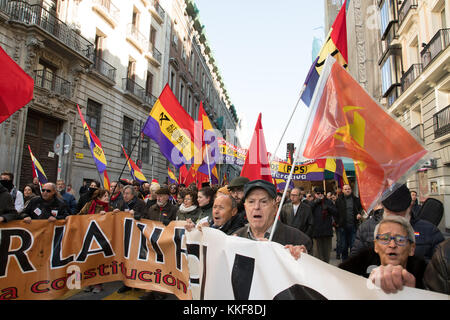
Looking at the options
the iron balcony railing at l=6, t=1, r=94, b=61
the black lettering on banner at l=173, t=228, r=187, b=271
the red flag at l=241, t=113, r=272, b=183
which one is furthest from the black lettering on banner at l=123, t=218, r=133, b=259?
the iron balcony railing at l=6, t=1, r=94, b=61

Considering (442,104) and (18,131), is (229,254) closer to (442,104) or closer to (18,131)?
(18,131)

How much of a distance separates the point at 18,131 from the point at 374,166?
13.3m

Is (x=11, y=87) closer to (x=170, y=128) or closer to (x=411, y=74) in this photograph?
(x=170, y=128)

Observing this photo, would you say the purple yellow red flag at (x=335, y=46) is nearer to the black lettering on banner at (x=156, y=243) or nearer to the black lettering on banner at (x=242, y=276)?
the black lettering on banner at (x=156, y=243)

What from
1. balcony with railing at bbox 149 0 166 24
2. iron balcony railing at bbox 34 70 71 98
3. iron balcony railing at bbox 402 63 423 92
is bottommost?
iron balcony railing at bbox 34 70 71 98

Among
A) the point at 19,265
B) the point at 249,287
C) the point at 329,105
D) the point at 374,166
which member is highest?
the point at 329,105

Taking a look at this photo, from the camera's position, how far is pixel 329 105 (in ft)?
8.28

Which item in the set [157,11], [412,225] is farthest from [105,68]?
[412,225]

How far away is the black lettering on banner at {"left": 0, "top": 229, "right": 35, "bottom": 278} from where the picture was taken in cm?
338

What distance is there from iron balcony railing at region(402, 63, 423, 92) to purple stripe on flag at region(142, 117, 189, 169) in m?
14.3

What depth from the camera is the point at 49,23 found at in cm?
1354

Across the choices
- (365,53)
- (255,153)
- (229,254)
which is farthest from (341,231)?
(365,53)

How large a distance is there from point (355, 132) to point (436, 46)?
14.4 m

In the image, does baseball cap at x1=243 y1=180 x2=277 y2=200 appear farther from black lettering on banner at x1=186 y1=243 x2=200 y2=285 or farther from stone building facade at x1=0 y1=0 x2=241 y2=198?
stone building facade at x1=0 y1=0 x2=241 y2=198
